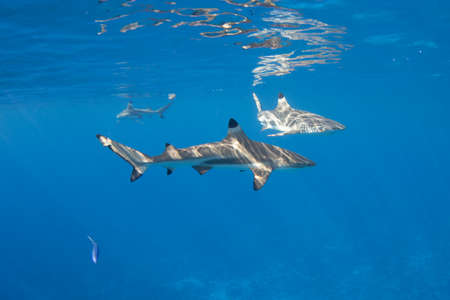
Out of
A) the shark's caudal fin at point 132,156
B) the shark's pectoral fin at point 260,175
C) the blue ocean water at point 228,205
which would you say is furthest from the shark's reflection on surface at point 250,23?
the shark's caudal fin at point 132,156

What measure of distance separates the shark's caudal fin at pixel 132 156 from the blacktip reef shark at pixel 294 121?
4649 millimetres

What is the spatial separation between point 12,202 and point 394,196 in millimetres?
61406

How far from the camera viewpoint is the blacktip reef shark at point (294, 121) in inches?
382

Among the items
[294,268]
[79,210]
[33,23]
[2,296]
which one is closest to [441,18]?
[294,268]

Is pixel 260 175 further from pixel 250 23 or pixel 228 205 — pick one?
pixel 228 205

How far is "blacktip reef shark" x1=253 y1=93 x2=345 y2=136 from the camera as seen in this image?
9.70 meters

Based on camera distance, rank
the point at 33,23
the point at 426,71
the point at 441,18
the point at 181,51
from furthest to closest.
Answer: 1. the point at 426,71
2. the point at 181,51
3. the point at 441,18
4. the point at 33,23

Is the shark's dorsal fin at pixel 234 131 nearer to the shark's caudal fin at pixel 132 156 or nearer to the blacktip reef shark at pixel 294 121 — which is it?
the shark's caudal fin at pixel 132 156

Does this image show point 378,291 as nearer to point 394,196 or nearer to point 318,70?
Result: point 318,70

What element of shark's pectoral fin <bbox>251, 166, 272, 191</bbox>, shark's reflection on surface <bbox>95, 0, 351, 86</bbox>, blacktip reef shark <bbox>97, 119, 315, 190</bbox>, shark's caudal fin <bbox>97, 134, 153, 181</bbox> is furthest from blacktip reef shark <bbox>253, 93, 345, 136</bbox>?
shark's caudal fin <bbox>97, 134, 153, 181</bbox>

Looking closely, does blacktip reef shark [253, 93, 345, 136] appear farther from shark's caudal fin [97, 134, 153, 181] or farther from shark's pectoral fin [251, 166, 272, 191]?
shark's caudal fin [97, 134, 153, 181]

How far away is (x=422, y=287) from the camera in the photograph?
56.2 ft

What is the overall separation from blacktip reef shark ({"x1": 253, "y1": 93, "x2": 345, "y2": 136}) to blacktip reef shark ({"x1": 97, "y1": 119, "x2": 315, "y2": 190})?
2508 millimetres

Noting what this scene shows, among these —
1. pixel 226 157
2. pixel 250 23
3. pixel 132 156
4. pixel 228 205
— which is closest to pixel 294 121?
pixel 250 23
